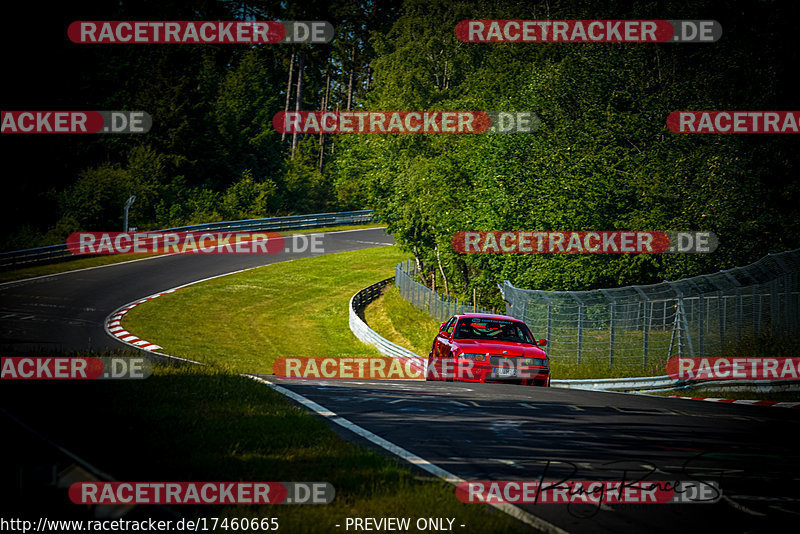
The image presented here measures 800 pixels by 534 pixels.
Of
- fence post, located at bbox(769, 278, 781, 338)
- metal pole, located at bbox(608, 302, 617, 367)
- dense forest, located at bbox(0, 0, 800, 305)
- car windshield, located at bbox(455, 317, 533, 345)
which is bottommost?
metal pole, located at bbox(608, 302, 617, 367)

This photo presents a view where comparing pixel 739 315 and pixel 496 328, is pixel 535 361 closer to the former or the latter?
pixel 496 328

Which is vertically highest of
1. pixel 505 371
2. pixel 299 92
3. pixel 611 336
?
pixel 299 92

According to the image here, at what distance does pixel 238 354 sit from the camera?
2825 cm

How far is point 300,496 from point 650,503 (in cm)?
260

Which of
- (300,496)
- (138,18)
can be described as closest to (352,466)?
(300,496)

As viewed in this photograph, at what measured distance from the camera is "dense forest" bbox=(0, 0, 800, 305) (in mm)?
28984

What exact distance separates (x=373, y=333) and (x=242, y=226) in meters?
25.2

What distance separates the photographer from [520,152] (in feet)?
105

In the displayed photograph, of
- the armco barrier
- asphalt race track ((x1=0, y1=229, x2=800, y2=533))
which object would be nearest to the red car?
asphalt race track ((x1=0, y1=229, x2=800, y2=533))

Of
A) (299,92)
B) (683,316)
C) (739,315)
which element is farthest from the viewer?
(299,92)

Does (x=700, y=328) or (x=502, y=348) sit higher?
(x=502, y=348)

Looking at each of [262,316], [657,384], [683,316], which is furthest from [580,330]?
[262,316]

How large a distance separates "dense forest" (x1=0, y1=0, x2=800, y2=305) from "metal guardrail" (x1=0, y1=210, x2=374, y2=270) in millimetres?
1611

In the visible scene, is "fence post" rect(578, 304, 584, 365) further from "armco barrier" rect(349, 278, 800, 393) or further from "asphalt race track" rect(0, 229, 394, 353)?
"asphalt race track" rect(0, 229, 394, 353)
